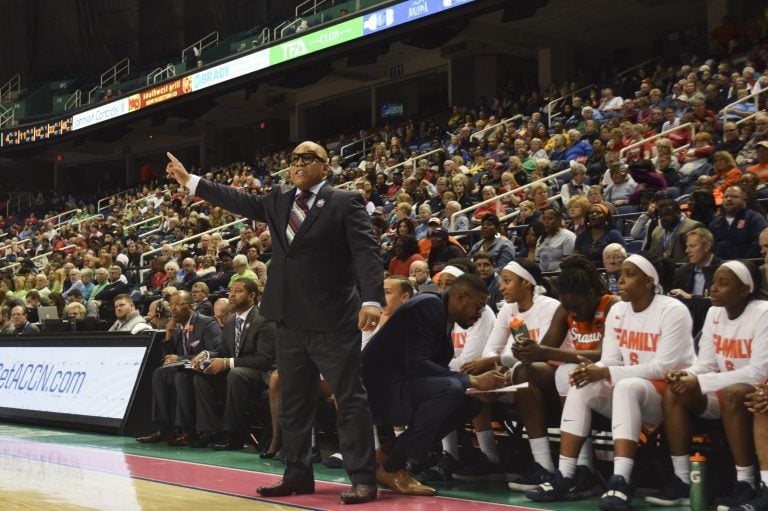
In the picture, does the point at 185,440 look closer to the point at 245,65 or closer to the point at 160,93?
the point at 245,65

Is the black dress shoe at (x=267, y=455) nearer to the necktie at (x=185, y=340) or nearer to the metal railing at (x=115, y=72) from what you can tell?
the necktie at (x=185, y=340)

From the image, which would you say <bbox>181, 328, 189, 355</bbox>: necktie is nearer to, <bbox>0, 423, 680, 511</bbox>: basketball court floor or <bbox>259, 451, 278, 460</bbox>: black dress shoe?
<bbox>0, 423, 680, 511</bbox>: basketball court floor

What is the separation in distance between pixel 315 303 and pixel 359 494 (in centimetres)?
99

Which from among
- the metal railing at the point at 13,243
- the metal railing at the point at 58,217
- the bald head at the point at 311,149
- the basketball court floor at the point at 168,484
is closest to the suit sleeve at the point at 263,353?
the basketball court floor at the point at 168,484

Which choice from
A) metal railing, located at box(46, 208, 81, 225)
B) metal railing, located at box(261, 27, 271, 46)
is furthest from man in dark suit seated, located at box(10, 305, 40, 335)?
metal railing, located at box(46, 208, 81, 225)

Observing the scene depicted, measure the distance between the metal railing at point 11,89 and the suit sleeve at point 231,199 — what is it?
98.1 ft

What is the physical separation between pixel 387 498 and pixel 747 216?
4136 millimetres

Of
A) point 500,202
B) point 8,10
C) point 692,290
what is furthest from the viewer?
point 8,10

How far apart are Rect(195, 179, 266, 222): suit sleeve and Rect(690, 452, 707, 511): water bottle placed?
259 centimetres

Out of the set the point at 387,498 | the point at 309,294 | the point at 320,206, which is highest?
the point at 320,206

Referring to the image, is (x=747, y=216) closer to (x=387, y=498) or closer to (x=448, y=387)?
(x=448, y=387)

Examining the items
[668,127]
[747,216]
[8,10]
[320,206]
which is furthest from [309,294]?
[8,10]

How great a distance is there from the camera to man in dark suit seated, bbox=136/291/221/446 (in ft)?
26.6

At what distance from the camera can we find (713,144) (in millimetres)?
10531
